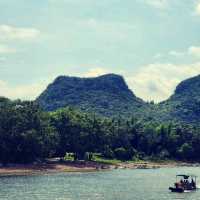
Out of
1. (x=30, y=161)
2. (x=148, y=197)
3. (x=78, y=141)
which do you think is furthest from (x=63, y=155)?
(x=148, y=197)

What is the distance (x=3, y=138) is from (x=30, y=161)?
11132mm

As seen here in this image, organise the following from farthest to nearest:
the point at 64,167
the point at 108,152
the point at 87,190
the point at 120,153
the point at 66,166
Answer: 1. the point at 120,153
2. the point at 108,152
3. the point at 66,166
4. the point at 64,167
5. the point at 87,190

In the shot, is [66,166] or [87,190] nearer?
[87,190]

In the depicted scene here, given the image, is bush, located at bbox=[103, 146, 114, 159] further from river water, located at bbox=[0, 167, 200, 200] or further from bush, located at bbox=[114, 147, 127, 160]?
river water, located at bbox=[0, 167, 200, 200]

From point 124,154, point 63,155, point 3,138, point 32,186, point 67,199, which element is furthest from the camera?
point 124,154

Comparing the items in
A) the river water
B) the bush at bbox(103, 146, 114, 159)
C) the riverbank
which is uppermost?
the bush at bbox(103, 146, 114, 159)

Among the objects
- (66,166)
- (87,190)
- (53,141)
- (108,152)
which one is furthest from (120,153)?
(87,190)

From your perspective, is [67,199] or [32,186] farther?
[32,186]

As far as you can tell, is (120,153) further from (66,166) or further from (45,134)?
(45,134)

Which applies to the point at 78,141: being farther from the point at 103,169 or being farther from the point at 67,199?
the point at 67,199

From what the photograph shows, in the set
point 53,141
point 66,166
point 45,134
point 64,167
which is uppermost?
point 45,134

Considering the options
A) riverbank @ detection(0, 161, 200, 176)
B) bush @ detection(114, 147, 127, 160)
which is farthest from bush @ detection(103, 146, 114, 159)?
riverbank @ detection(0, 161, 200, 176)

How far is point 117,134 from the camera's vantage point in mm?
199500

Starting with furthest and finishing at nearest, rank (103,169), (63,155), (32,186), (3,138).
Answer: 1. (63,155)
2. (103,169)
3. (3,138)
4. (32,186)
